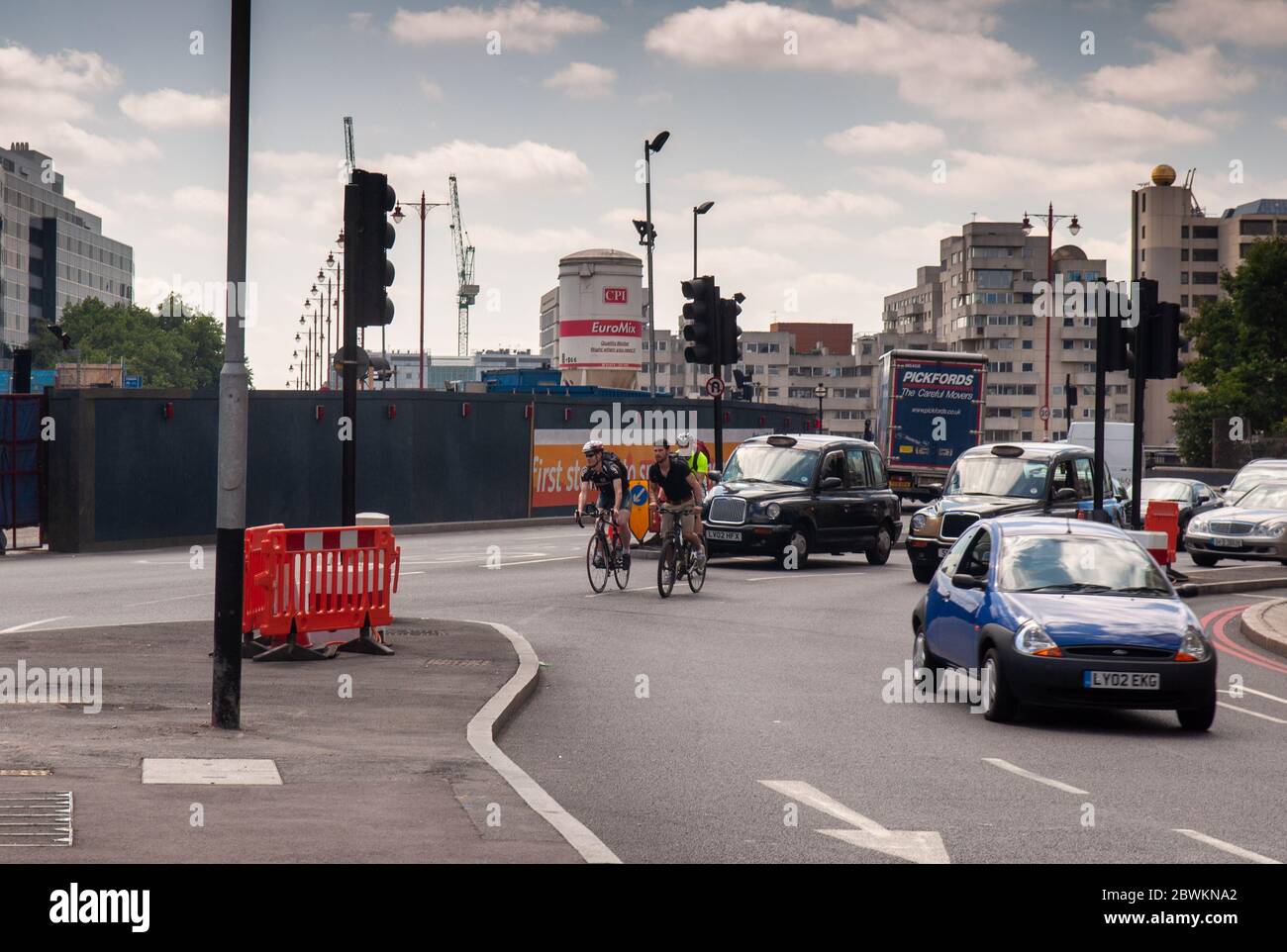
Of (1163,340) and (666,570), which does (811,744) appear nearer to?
(666,570)

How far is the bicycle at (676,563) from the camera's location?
21.4m

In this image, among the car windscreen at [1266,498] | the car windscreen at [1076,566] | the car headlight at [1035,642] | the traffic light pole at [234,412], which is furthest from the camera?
the car windscreen at [1266,498]

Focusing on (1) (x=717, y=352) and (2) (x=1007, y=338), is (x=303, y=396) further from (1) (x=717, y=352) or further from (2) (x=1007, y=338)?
(2) (x=1007, y=338)

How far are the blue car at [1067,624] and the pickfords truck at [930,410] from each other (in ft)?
89.1

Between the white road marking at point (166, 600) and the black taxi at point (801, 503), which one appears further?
the black taxi at point (801, 503)

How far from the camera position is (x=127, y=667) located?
13336 mm

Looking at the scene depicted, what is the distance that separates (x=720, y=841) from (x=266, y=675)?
6375mm

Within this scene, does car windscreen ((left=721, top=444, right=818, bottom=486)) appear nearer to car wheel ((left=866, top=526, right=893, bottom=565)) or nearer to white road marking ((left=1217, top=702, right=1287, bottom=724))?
car wheel ((left=866, top=526, right=893, bottom=565))

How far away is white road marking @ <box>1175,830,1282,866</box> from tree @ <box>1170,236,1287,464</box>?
66.3 meters


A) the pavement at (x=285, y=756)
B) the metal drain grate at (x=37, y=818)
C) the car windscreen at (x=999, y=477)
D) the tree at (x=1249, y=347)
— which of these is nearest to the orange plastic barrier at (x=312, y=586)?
the pavement at (x=285, y=756)

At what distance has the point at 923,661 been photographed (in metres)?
14.5

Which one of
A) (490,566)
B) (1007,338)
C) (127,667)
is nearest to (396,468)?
(490,566)

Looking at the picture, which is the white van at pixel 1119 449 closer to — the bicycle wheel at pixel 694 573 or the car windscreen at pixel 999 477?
the car windscreen at pixel 999 477

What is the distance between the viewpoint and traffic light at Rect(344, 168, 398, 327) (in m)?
14.0
